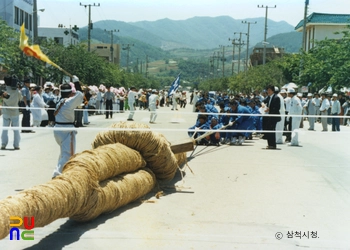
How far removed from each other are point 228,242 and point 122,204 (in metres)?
1.87

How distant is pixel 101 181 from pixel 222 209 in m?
1.84

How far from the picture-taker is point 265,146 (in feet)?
53.2

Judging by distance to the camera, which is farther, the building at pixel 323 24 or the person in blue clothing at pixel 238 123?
the building at pixel 323 24

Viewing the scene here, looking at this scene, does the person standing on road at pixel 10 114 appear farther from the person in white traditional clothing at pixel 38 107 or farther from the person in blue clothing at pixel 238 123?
the person in blue clothing at pixel 238 123

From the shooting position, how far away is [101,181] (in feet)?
23.2

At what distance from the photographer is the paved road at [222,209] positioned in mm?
6219

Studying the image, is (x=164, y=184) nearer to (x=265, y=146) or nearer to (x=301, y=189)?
(x=301, y=189)

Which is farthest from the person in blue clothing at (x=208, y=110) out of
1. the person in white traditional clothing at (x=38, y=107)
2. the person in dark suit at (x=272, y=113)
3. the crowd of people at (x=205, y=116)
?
the person in white traditional clothing at (x=38, y=107)

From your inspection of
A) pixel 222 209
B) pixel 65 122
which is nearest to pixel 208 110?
pixel 65 122

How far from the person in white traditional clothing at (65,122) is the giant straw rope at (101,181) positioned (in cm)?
81

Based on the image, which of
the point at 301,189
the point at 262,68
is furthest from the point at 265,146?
the point at 262,68

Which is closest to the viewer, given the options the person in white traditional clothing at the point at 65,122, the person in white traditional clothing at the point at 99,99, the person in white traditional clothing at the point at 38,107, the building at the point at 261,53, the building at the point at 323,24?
the person in white traditional clothing at the point at 65,122

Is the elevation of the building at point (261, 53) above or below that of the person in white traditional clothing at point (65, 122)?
above

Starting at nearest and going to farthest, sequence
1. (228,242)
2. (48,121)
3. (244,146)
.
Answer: (228,242) → (244,146) → (48,121)
